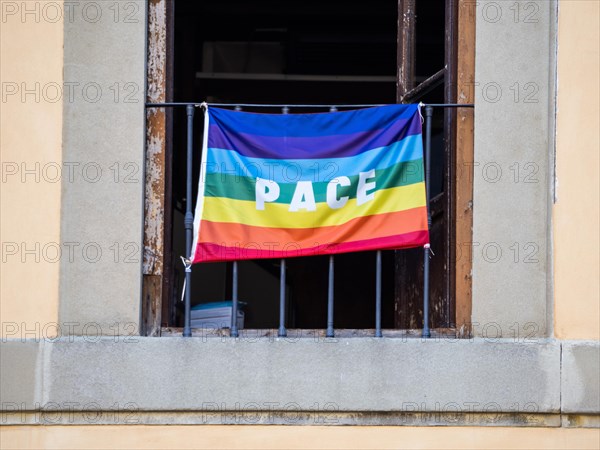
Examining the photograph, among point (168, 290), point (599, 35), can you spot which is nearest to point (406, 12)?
point (599, 35)

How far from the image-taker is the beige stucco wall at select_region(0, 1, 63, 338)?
5.89 m

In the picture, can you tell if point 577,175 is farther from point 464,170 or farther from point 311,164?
point 311,164

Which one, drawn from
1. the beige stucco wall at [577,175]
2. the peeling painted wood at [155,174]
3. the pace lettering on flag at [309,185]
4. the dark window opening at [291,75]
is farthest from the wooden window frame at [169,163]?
the dark window opening at [291,75]

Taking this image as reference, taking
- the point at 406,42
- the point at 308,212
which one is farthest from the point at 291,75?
the point at 308,212

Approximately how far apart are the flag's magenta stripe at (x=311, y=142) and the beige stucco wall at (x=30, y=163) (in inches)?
37.6

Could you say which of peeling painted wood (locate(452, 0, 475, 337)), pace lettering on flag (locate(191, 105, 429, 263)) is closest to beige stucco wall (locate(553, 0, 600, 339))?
peeling painted wood (locate(452, 0, 475, 337))

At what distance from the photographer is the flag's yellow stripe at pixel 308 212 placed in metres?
5.99

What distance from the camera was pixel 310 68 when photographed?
10656 millimetres

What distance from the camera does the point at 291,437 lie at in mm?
5820

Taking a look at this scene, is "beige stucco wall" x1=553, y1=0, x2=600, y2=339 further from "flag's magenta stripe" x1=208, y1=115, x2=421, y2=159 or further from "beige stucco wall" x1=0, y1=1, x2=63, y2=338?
"beige stucco wall" x1=0, y1=1, x2=63, y2=338

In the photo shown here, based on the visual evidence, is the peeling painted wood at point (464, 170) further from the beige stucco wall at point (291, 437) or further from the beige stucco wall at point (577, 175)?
the beige stucco wall at point (291, 437)

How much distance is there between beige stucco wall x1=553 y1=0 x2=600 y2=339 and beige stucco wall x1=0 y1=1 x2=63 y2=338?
286cm

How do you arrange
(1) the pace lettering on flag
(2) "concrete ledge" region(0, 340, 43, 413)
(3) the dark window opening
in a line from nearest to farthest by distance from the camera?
(2) "concrete ledge" region(0, 340, 43, 413) < (1) the pace lettering on flag < (3) the dark window opening

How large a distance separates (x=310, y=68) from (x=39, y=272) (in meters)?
5.34
